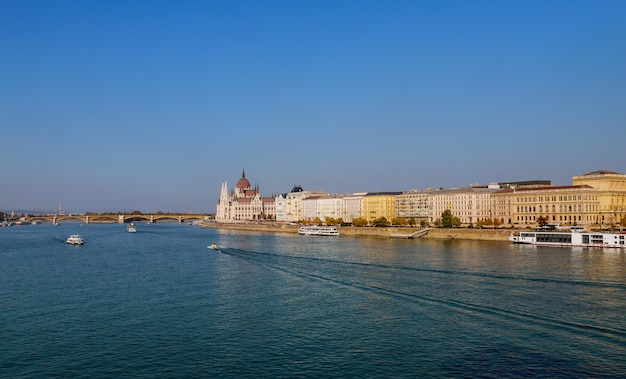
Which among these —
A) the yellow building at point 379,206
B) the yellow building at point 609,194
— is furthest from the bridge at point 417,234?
the yellow building at point 379,206

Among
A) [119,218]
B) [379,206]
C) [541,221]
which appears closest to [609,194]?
[541,221]

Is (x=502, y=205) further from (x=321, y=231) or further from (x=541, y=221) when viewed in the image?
(x=321, y=231)

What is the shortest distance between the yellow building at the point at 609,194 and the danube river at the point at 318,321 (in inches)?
1452

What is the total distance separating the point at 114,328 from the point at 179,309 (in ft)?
11.3

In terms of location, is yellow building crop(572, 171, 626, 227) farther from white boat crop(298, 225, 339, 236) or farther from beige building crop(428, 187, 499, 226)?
white boat crop(298, 225, 339, 236)

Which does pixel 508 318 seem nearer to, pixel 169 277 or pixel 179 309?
pixel 179 309

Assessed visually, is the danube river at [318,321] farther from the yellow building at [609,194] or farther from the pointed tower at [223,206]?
the pointed tower at [223,206]

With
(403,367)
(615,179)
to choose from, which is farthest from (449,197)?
(403,367)

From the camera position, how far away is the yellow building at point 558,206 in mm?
68875

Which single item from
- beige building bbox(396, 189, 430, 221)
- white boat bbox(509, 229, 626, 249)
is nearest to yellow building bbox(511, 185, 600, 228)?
white boat bbox(509, 229, 626, 249)

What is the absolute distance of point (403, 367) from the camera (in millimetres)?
15891

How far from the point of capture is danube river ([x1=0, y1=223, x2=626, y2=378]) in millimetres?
16031

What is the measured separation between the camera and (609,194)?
229 feet

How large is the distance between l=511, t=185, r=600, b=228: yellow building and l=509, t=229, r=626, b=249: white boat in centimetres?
1451
